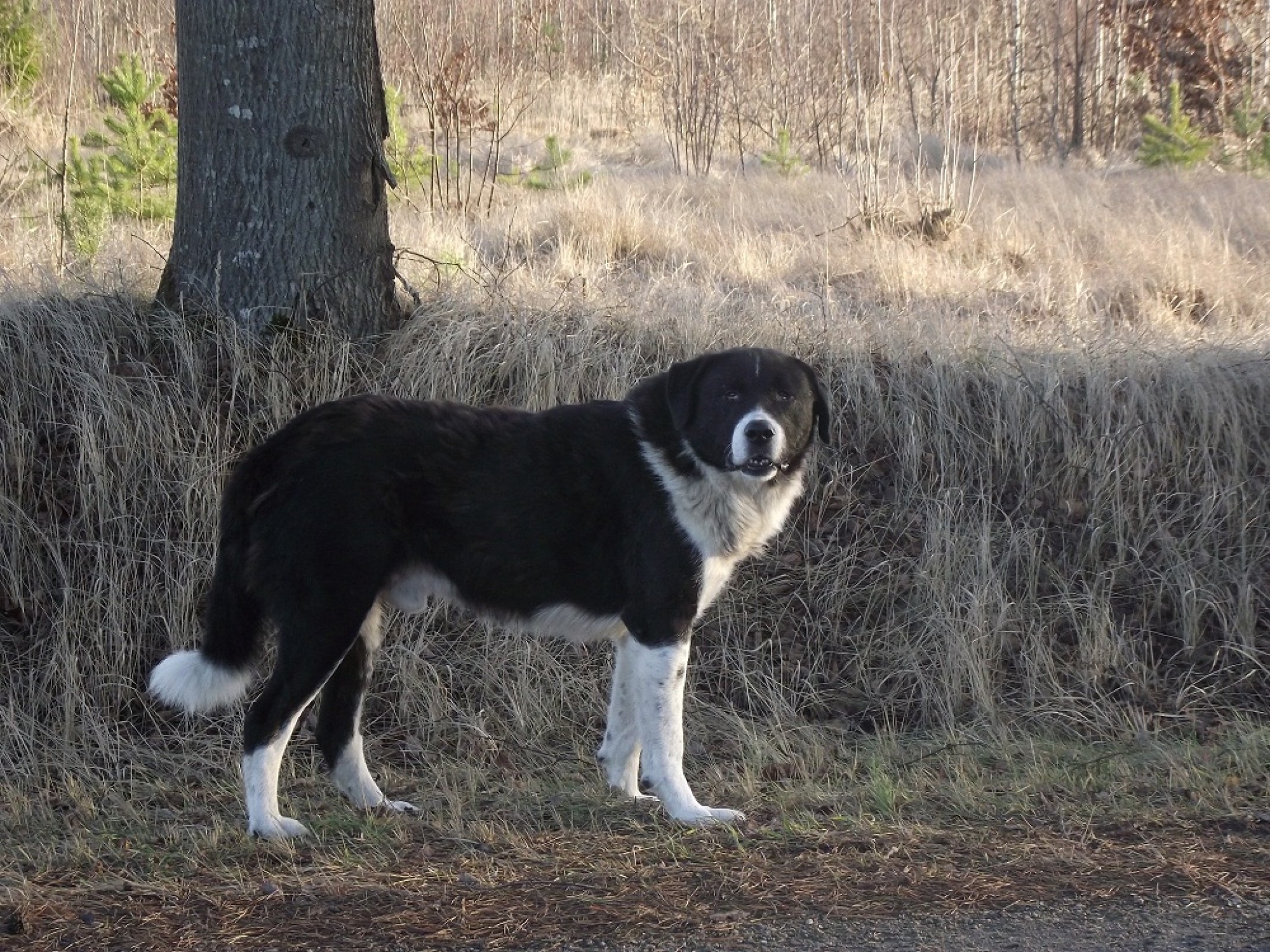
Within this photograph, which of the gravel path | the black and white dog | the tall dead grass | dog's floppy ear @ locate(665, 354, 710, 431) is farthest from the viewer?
the tall dead grass

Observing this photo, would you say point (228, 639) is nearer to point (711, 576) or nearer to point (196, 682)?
point (196, 682)

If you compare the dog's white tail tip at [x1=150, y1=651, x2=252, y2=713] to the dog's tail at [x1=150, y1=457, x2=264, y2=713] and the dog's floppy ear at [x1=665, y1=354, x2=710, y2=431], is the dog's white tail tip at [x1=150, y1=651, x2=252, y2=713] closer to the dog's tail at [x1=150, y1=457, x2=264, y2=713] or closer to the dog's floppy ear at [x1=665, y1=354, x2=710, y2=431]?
the dog's tail at [x1=150, y1=457, x2=264, y2=713]

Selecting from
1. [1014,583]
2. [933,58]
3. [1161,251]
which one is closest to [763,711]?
[1014,583]

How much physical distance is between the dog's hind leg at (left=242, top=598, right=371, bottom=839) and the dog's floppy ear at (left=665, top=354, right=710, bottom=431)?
4.33ft

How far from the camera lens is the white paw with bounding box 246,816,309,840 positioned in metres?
4.55

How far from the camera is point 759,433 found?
15.4 feet

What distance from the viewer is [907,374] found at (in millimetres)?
7602

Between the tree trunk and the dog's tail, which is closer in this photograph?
the dog's tail

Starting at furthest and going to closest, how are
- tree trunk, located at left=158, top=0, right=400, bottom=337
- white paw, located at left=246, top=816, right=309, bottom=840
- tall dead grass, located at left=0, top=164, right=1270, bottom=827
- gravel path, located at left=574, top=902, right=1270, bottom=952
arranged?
tree trunk, located at left=158, top=0, right=400, bottom=337
tall dead grass, located at left=0, top=164, right=1270, bottom=827
white paw, located at left=246, top=816, right=309, bottom=840
gravel path, located at left=574, top=902, right=1270, bottom=952

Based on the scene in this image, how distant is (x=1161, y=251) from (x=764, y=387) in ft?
22.6

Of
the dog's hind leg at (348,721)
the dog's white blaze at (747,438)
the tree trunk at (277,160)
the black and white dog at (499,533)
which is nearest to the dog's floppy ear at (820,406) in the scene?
the black and white dog at (499,533)

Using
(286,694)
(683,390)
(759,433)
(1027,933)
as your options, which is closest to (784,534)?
(683,390)

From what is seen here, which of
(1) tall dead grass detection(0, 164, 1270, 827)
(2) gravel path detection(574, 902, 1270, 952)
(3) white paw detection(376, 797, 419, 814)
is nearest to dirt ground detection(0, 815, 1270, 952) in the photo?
(2) gravel path detection(574, 902, 1270, 952)

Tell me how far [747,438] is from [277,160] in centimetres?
336
